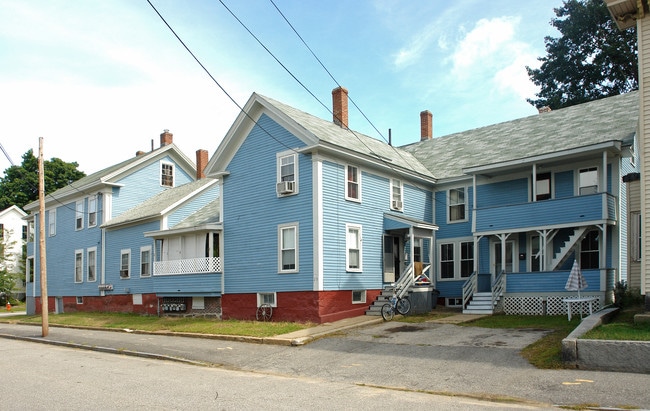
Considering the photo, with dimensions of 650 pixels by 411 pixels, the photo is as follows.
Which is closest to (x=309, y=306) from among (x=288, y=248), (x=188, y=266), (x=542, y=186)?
(x=288, y=248)

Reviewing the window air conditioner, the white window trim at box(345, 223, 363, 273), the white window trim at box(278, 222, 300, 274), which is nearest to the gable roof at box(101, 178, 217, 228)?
the white window trim at box(278, 222, 300, 274)

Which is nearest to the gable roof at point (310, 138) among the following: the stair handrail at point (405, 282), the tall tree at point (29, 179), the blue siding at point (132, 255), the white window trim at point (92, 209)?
the stair handrail at point (405, 282)

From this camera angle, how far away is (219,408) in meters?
8.97

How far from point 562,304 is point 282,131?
1205cm

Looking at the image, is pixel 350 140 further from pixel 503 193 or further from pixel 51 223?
pixel 51 223

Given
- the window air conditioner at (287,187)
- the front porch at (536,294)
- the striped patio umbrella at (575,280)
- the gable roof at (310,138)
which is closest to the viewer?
the striped patio umbrella at (575,280)

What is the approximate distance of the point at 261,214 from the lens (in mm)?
22781

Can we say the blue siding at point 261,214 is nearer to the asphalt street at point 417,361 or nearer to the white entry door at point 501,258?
the asphalt street at point 417,361

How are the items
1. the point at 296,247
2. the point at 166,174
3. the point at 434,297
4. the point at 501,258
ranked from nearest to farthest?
the point at 296,247, the point at 501,258, the point at 434,297, the point at 166,174

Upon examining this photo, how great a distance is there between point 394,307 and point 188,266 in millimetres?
9498

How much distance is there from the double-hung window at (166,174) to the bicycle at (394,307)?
20.2 meters

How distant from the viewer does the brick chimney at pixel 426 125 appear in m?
34.1

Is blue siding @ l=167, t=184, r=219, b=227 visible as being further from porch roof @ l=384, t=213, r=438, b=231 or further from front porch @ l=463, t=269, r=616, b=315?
front porch @ l=463, t=269, r=616, b=315

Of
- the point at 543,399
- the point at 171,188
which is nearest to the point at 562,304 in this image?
the point at 543,399
